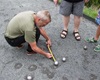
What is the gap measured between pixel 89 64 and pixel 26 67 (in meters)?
0.94

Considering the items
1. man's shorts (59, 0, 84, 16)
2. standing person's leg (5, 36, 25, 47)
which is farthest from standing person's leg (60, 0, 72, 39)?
standing person's leg (5, 36, 25, 47)

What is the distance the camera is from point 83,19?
4426 mm

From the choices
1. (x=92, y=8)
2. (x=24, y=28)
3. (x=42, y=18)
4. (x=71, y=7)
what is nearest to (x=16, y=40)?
(x=24, y=28)

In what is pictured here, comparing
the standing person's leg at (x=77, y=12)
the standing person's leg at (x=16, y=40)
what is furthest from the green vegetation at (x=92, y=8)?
the standing person's leg at (x=16, y=40)

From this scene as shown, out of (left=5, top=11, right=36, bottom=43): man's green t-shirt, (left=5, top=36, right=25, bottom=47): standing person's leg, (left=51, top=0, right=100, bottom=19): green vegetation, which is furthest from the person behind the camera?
(left=51, top=0, right=100, bottom=19): green vegetation

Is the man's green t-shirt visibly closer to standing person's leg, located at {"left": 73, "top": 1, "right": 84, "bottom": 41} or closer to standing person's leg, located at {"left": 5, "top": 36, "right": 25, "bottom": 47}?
standing person's leg, located at {"left": 5, "top": 36, "right": 25, "bottom": 47}

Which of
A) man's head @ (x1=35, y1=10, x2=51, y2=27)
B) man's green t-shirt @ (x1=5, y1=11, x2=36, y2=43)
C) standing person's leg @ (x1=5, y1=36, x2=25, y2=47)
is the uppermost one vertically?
man's head @ (x1=35, y1=10, x2=51, y2=27)

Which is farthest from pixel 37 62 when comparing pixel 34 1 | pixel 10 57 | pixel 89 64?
pixel 34 1

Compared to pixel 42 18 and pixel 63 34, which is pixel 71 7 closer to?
pixel 63 34

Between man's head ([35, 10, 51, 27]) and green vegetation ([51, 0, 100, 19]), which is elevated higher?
man's head ([35, 10, 51, 27])

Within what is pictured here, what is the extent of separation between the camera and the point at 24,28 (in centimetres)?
298

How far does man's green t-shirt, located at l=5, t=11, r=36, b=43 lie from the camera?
9.64ft

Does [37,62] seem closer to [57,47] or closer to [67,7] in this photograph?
[57,47]

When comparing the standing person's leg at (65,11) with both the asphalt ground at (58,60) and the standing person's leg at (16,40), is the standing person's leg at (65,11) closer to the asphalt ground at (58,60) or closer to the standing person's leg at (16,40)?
the asphalt ground at (58,60)
